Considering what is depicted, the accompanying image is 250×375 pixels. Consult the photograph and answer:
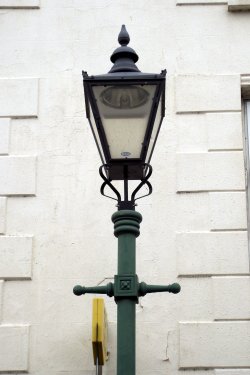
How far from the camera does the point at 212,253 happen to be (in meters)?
6.13

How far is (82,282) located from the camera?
609cm

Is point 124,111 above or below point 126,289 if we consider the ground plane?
above

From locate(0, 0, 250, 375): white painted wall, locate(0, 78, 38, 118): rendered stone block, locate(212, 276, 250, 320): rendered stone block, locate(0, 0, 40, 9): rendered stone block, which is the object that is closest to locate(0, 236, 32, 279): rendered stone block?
locate(0, 0, 250, 375): white painted wall

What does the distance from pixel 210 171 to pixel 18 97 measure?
6.06ft

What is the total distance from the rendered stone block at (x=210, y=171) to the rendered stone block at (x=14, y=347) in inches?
69.7

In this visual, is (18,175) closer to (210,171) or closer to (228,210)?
(210,171)

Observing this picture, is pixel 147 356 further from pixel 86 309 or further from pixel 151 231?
pixel 151 231

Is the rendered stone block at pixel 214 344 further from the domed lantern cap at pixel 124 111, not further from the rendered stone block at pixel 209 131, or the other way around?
the domed lantern cap at pixel 124 111

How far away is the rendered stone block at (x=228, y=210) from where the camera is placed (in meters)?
6.23

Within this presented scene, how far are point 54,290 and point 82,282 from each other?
0.24 m

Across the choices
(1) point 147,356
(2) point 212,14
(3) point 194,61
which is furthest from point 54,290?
(2) point 212,14

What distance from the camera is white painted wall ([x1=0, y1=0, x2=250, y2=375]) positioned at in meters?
5.87

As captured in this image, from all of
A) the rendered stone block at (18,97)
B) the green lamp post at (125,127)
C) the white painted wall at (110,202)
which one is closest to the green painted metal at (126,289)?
the green lamp post at (125,127)

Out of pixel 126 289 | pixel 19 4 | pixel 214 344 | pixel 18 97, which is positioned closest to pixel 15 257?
pixel 18 97
